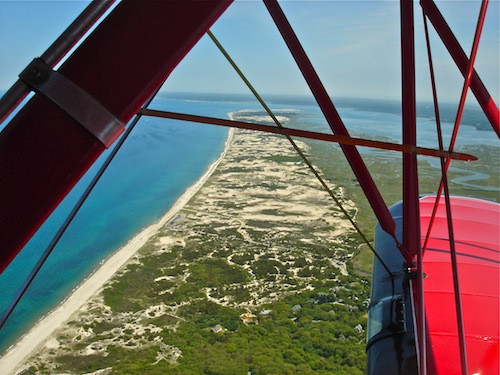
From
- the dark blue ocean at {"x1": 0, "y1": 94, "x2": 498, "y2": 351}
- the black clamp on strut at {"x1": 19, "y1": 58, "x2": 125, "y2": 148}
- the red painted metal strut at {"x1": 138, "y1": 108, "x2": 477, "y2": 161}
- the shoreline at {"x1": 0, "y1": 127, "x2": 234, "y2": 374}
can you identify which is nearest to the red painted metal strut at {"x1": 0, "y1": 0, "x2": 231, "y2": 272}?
the black clamp on strut at {"x1": 19, "y1": 58, "x2": 125, "y2": 148}

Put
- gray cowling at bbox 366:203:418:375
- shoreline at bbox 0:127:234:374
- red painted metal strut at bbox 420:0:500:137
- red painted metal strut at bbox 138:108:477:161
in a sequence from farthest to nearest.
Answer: shoreline at bbox 0:127:234:374 → gray cowling at bbox 366:203:418:375 → red painted metal strut at bbox 420:0:500:137 → red painted metal strut at bbox 138:108:477:161

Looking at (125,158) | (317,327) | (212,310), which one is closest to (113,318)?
(212,310)

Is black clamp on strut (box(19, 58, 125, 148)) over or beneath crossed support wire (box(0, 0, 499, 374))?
beneath

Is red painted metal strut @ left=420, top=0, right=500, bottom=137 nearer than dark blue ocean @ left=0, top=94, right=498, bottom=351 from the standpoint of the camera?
Yes

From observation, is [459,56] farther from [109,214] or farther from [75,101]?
[109,214]

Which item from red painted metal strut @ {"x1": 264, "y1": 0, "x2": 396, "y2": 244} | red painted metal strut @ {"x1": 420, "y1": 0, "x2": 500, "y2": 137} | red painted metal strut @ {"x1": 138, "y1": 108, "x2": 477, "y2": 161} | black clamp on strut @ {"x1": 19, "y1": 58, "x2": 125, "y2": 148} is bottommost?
black clamp on strut @ {"x1": 19, "y1": 58, "x2": 125, "y2": 148}

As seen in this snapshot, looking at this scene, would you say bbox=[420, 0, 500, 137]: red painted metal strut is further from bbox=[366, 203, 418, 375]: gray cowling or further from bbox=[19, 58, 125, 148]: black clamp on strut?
bbox=[19, 58, 125, 148]: black clamp on strut

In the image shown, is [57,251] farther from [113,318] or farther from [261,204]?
[261,204]
